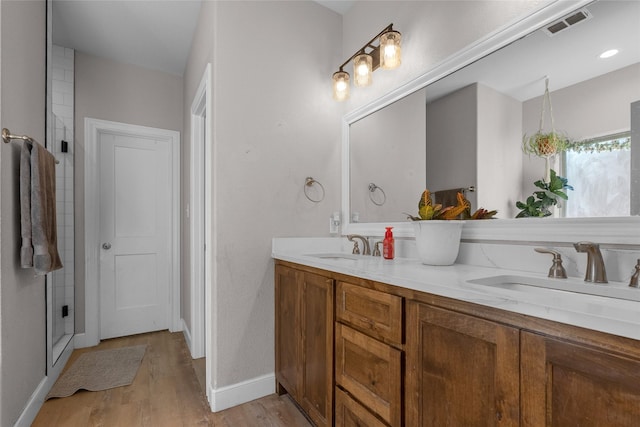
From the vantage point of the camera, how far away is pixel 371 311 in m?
1.20

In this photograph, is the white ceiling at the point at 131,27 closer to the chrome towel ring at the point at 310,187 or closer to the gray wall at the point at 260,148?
the gray wall at the point at 260,148

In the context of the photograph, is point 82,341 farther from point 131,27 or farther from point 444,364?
point 444,364

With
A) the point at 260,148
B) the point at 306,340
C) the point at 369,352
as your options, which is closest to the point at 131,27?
the point at 260,148

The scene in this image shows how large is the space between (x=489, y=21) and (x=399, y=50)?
0.47m

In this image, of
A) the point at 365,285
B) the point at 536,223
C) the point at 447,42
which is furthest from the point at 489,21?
the point at 365,285

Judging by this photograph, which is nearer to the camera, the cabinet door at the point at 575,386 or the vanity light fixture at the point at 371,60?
the cabinet door at the point at 575,386

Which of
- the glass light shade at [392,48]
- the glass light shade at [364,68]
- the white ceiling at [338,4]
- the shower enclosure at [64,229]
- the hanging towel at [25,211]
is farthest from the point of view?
the shower enclosure at [64,229]

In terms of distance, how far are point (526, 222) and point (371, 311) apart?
2.34 feet

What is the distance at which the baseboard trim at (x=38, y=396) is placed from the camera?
1627mm

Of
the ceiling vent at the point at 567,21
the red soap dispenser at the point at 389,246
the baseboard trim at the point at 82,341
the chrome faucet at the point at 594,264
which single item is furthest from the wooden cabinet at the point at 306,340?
the baseboard trim at the point at 82,341

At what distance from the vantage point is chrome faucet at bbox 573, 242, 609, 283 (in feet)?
3.24

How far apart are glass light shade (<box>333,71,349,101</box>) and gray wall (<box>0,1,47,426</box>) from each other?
1707 mm

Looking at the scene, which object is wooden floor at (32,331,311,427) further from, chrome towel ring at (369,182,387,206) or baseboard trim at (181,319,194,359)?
chrome towel ring at (369,182,387,206)

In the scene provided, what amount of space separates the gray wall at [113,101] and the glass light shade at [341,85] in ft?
6.36
